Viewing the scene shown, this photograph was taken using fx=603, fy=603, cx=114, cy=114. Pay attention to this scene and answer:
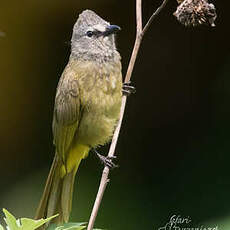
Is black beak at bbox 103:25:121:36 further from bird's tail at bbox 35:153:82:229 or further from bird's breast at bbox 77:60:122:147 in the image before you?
bird's tail at bbox 35:153:82:229

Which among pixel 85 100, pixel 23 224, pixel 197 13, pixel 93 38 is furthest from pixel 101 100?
pixel 23 224

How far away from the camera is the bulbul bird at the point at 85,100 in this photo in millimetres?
3742

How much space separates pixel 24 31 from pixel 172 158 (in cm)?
203

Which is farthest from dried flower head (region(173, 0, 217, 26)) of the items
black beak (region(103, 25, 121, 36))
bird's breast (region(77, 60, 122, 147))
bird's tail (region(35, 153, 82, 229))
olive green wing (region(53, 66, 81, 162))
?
bird's tail (region(35, 153, 82, 229))

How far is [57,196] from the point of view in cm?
387

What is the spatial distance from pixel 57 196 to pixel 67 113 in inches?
21.2

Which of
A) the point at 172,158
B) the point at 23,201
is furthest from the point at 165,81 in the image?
the point at 23,201

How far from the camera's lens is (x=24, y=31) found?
19.1 feet

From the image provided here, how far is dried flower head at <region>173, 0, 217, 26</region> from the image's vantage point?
283 centimetres

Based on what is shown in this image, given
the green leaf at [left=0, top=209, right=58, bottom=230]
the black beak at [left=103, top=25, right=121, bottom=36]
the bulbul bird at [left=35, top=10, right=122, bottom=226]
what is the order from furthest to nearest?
1. the bulbul bird at [left=35, top=10, right=122, bottom=226]
2. the black beak at [left=103, top=25, right=121, bottom=36]
3. the green leaf at [left=0, top=209, right=58, bottom=230]

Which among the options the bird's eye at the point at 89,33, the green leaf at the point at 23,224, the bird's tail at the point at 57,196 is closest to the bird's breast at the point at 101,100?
the bird's eye at the point at 89,33

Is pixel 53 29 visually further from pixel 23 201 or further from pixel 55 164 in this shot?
pixel 55 164

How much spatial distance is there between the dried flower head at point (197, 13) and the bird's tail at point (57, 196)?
1490mm

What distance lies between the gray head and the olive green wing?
167 millimetres
